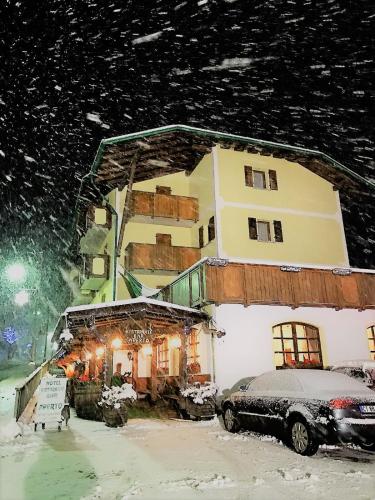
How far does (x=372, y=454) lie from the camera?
724 cm

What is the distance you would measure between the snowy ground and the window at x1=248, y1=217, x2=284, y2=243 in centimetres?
1134

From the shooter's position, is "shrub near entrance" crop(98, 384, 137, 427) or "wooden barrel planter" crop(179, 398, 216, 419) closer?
"shrub near entrance" crop(98, 384, 137, 427)

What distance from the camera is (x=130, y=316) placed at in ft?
43.8

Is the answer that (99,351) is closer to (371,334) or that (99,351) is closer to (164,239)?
(164,239)

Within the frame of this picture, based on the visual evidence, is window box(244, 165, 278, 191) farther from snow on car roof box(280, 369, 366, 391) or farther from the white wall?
snow on car roof box(280, 369, 366, 391)

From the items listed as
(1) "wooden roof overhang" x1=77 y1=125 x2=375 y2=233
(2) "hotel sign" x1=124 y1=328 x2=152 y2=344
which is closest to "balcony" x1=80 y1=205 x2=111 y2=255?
(1) "wooden roof overhang" x1=77 y1=125 x2=375 y2=233

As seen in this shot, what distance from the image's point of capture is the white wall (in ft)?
45.8

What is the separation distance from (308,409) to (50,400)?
702 centimetres

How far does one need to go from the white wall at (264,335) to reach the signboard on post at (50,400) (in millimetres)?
5507

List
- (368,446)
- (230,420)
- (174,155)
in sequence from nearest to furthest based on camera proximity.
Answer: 1. (368,446)
2. (230,420)
3. (174,155)

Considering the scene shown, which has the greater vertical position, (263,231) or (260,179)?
(260,179)

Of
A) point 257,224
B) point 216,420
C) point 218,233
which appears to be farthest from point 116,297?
point 216,420

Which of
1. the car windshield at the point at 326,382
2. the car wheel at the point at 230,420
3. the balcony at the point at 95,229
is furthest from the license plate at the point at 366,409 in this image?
the balcony at the point at 95,229

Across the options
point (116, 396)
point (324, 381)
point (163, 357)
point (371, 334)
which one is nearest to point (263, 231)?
point (371, 334)
